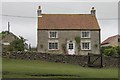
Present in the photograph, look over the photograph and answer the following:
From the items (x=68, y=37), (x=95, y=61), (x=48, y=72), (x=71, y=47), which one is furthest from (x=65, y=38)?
(x=48, y=72)

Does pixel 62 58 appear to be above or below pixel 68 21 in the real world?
below

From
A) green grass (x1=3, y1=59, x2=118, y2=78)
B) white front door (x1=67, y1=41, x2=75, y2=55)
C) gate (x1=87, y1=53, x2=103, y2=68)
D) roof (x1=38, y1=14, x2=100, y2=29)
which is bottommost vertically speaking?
green grass (x1=3, y1=59, x2=118, y2=78)

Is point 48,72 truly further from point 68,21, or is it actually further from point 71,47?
point 68,21

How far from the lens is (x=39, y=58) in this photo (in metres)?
38.0

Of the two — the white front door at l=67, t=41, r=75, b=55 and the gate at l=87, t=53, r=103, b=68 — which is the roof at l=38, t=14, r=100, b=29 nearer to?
the white front door at l=67, t=41, r=75, b=55

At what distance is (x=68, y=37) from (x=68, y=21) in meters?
3.89

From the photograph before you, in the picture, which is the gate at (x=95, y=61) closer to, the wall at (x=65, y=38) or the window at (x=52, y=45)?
the wall at (x=65, y=38)

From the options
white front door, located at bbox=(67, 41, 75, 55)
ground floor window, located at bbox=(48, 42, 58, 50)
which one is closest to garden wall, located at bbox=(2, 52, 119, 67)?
ground floor window, located at bbox=(48, 42, 58, 50)

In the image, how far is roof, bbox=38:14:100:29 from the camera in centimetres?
5959

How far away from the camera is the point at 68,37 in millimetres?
59062

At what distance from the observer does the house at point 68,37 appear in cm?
5812

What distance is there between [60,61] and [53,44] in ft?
68.4

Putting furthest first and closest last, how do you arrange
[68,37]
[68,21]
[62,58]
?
[68,21] → [68,37] → [62,58]

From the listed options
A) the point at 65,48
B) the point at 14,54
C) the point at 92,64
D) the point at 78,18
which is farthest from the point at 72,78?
the point at 78,18
